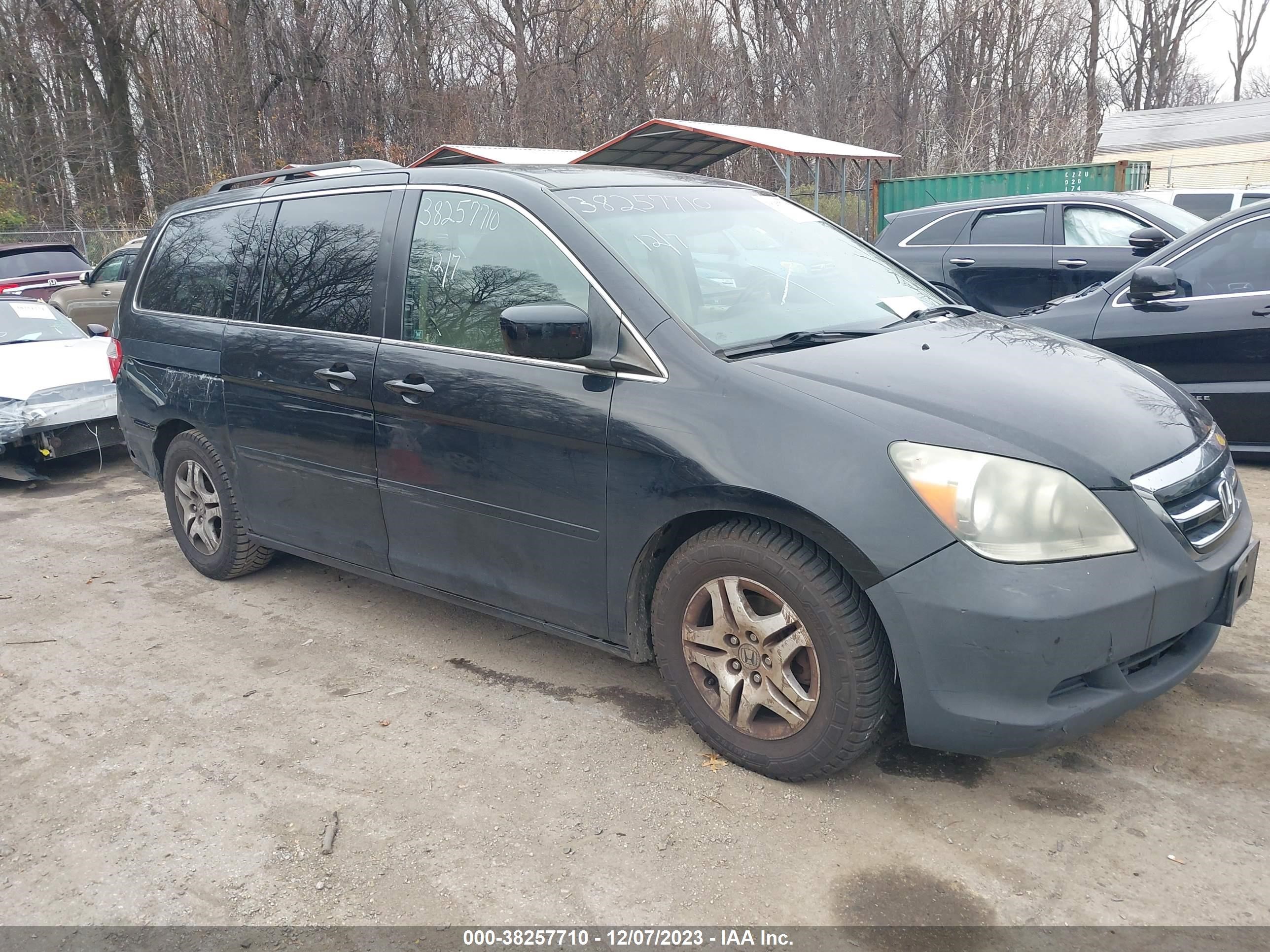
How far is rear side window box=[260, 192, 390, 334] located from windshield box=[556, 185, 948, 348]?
923 mm

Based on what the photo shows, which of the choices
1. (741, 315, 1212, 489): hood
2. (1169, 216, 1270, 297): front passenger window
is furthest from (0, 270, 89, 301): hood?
(741, 315, 1212, 489): hood

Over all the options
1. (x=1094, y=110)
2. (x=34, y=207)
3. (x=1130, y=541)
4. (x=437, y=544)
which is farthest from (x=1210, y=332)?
(x=1094, y=110)

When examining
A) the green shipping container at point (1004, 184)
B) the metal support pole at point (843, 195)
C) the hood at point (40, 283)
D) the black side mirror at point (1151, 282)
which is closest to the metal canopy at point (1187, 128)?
the metal support pole at point (843, 195)

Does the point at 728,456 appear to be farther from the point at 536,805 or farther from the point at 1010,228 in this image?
the point at 1010,228

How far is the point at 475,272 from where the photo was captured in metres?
3.71

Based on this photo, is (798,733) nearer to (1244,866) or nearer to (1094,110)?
(1244,866)

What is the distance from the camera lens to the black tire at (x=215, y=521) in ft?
16.0

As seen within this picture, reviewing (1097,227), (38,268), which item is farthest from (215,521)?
(38,268)

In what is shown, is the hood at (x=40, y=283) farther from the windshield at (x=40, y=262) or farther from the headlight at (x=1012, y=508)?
the headlight at (x=1012, y=508)

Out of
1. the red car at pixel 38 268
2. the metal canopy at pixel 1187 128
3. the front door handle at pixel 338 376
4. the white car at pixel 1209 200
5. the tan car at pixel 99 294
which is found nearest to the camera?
the front door handle at pixel 338 376

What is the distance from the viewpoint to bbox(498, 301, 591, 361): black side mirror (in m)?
3.16

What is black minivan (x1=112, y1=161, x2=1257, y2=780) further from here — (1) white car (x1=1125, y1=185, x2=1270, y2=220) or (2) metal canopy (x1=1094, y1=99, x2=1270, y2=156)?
(2) metal canopy (x1=1094, y1=99, x2=1270, y2=156)

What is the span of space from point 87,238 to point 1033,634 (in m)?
26.0

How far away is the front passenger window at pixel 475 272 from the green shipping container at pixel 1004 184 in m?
12.7
